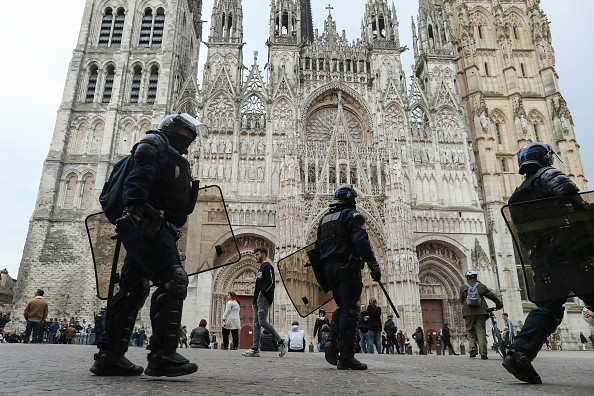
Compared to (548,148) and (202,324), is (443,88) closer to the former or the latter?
(202,324)

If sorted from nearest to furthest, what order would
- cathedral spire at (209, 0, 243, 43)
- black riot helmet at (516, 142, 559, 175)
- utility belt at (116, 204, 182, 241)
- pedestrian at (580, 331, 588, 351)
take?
utility belt at (116, 204, 182, 241)
black riot helmet at (516, 142, 559, 175)
pedestrian at (580, 331, 588, 351)
cathedral spire at (209, 0, 243, 43)

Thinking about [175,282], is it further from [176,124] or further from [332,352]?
[332,352]

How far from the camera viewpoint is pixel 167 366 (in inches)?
133

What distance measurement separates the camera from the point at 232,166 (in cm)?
2361

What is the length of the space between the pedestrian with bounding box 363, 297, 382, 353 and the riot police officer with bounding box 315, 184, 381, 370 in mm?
7958

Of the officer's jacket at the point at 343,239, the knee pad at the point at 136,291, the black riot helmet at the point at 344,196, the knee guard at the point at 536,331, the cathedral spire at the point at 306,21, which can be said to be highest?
the cathedral spire at the point at 306,21

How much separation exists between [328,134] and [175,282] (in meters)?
23.5

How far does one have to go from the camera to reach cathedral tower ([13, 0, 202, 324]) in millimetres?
21984

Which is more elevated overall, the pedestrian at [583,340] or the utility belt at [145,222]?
the utility belt at [145,222]

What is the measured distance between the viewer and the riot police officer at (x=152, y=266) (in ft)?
11.1

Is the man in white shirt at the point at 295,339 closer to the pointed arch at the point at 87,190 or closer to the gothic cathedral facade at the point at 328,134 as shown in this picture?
the gothic cathedral facade at the point at 328,134

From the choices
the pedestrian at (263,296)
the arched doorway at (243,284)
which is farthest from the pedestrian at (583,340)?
the pedestrian at (263,296)

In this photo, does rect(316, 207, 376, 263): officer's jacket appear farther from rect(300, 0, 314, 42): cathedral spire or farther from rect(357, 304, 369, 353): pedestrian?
rect(300, 0, 314, 42): cathedral spire

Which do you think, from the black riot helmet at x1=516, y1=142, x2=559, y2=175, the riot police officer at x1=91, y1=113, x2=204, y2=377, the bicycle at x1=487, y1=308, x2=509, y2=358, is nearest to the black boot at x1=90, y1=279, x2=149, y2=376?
the riot police officer at x1=91, y1=113, x2=204, y2=377
